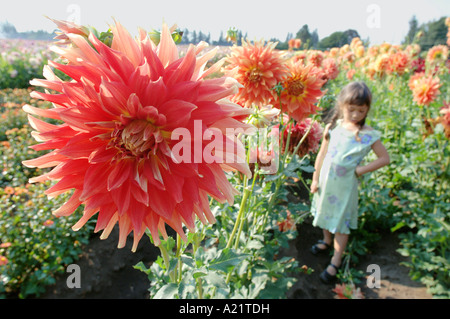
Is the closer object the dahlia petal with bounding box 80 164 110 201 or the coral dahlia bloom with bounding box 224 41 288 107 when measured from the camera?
the dahlia petal with bounding box 80 164 110 201

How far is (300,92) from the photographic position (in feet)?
4.79

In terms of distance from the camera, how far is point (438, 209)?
8.97 feet

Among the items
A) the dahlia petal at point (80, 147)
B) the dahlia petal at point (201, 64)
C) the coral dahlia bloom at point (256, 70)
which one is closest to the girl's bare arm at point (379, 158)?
the coral dahlia bloom at point (256, 70)

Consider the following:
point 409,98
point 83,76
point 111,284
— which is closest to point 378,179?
point 409,98

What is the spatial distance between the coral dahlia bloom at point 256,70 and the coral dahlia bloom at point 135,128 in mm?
509

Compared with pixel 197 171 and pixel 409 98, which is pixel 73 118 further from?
pixel 409 98

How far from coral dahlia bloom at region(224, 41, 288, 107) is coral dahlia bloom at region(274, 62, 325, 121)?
0.19 metres

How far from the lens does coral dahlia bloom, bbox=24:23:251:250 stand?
25.5 inches

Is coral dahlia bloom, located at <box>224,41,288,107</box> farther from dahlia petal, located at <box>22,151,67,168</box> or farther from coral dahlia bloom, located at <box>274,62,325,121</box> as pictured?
dahlia petal, located at <box>22,151,67,168</box>

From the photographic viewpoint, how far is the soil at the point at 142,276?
2.57 meters

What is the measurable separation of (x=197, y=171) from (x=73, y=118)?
1.08ft

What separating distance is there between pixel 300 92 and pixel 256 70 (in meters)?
0.36

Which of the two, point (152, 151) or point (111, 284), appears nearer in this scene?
point (152, 151)

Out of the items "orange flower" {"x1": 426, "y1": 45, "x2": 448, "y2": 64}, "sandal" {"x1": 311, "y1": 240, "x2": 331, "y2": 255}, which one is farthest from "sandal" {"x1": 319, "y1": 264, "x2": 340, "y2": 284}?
"orange flower" {"x1": 426, "y1": 45, "x2": 448, "y2": 64}
